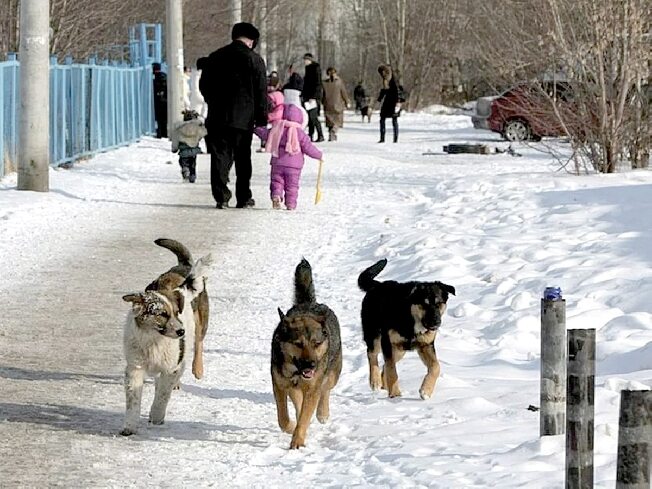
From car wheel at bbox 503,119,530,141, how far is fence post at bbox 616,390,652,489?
30058 mm

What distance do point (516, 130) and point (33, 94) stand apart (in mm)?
17591

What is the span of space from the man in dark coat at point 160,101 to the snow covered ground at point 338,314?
1366 cm

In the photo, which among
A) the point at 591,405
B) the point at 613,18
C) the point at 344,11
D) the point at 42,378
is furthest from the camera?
the point at 344,11

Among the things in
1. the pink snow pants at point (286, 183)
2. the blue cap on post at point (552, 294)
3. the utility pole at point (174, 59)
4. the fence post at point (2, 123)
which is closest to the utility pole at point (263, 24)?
the utility pole at point (174, 59)

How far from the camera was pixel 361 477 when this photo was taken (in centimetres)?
636

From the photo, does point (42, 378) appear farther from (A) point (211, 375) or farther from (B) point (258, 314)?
(B) point (258, 314)

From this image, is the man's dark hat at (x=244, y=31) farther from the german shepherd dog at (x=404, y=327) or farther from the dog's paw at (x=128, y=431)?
the dog's paw at (x=128, y=431)

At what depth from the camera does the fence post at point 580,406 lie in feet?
17.0

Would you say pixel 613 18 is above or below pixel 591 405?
above

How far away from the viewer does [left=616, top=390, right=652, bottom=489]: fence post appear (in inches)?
165

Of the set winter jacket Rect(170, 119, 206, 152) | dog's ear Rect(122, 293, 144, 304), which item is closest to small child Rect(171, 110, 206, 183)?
winter jacket Rect(170, 119, 206, 152)

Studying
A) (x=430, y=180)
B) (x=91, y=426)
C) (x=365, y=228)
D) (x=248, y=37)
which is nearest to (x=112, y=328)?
(x=91, y=426)

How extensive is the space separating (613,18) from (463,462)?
13946 mm

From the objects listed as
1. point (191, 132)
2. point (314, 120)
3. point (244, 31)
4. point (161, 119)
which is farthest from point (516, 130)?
point (244, 31)
